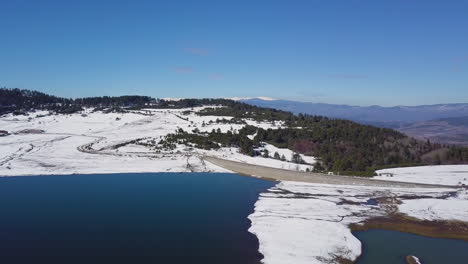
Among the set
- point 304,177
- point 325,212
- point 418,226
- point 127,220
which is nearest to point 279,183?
point 304,177

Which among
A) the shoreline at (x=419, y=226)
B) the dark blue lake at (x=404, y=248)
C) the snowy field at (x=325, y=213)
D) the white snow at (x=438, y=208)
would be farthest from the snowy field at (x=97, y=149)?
the dark blue lake at (x=404, y=248)

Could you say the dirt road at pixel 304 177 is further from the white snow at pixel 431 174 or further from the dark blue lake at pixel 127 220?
the dark blue lake at pixel 127 220

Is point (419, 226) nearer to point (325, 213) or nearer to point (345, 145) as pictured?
point (325, 213)

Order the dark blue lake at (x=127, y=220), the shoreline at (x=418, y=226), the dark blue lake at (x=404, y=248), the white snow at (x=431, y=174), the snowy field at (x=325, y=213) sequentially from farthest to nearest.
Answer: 1. the white snow at (x=431, y=174)
2. the shoreline at (x=418, y=226)
3. the snowy field at (x=325, y=213)
4. the dark blue lake at (x=404, y=248)
5. the dark blue lake at (x=127, y=220)

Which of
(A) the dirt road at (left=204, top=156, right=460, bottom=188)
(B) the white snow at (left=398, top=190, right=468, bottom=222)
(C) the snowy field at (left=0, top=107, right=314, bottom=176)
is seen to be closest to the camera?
(B) the white snow at (left=398, top=190, right=468, bottom=222)

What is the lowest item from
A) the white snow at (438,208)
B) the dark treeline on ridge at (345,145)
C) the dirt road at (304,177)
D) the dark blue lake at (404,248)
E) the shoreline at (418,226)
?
the dark blue lake at (404,248)

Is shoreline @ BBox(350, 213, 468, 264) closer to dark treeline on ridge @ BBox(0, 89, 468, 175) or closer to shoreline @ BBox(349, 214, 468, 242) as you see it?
shoreline @ BBox(349, 214, 468, 242)

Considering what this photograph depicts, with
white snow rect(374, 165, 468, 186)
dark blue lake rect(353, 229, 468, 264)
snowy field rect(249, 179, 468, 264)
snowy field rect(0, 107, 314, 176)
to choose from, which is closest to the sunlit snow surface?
snowy field rect(249, 179, 468, 264)
